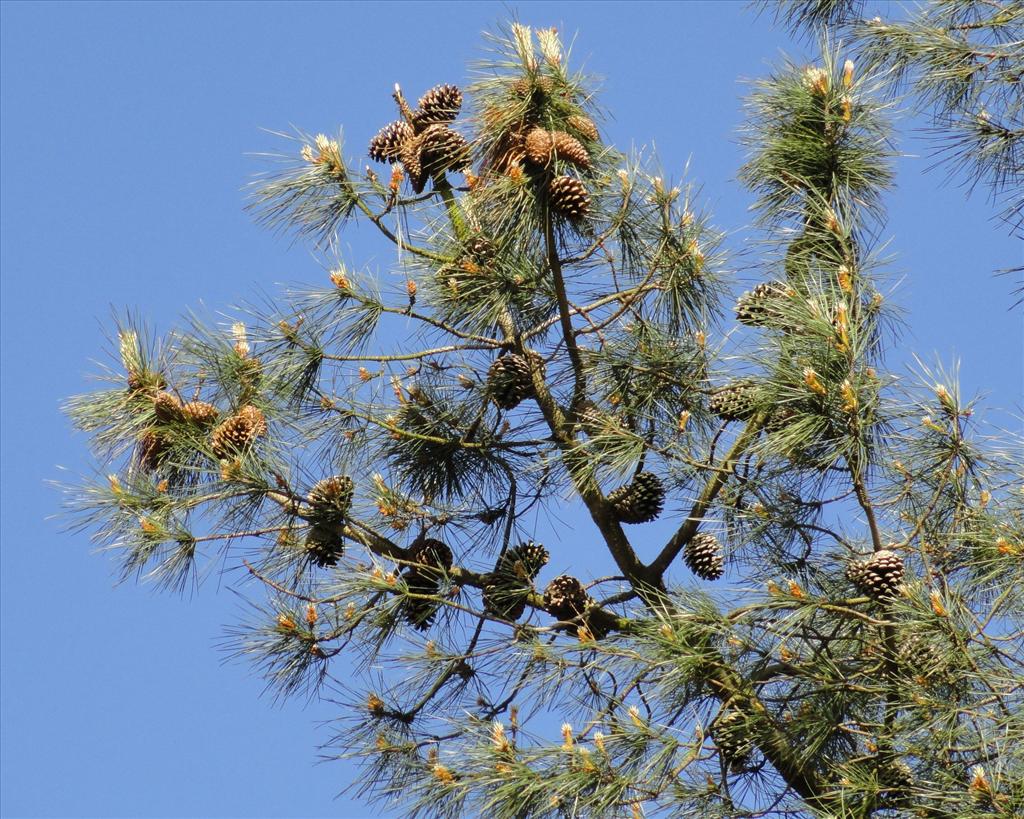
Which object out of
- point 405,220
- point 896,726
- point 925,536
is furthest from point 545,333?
point 896,726

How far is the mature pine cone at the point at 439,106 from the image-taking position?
3.34 m

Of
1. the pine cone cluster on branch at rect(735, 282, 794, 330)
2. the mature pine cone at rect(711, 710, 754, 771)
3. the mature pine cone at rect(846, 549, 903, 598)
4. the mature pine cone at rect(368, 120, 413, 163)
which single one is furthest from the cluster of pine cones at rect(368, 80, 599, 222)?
the mature pine cone at rect(711, 710, 754, 771)

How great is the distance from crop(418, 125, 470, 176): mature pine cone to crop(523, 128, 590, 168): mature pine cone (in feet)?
0.68

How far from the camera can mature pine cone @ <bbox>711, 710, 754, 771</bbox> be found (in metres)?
2.94

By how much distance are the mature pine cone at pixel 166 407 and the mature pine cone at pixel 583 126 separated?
99cm

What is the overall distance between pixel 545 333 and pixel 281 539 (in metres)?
0.70

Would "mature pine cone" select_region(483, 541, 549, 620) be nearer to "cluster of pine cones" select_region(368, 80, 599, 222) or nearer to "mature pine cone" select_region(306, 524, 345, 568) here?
"mature pine cone" select_region(306, 524, 345, 568)

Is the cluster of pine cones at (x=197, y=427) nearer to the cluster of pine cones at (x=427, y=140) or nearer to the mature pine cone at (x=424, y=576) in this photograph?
the mature pine cone at (x=424, y=576)

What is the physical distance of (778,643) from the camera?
3021 millimetres

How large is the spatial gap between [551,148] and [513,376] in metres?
0.49

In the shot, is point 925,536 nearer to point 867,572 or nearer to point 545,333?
point 867,572

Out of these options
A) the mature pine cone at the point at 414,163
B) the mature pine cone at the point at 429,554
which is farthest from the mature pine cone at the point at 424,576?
the mature pine cone at the point at 414,163

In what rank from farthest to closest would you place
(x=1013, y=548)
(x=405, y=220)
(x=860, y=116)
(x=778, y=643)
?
(x=860, y=116)
(x=405, y=220)
(x=778, y=643)
(x=1013, y=548)

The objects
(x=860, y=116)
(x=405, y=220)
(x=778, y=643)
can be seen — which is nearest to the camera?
(x=778, y=643)
